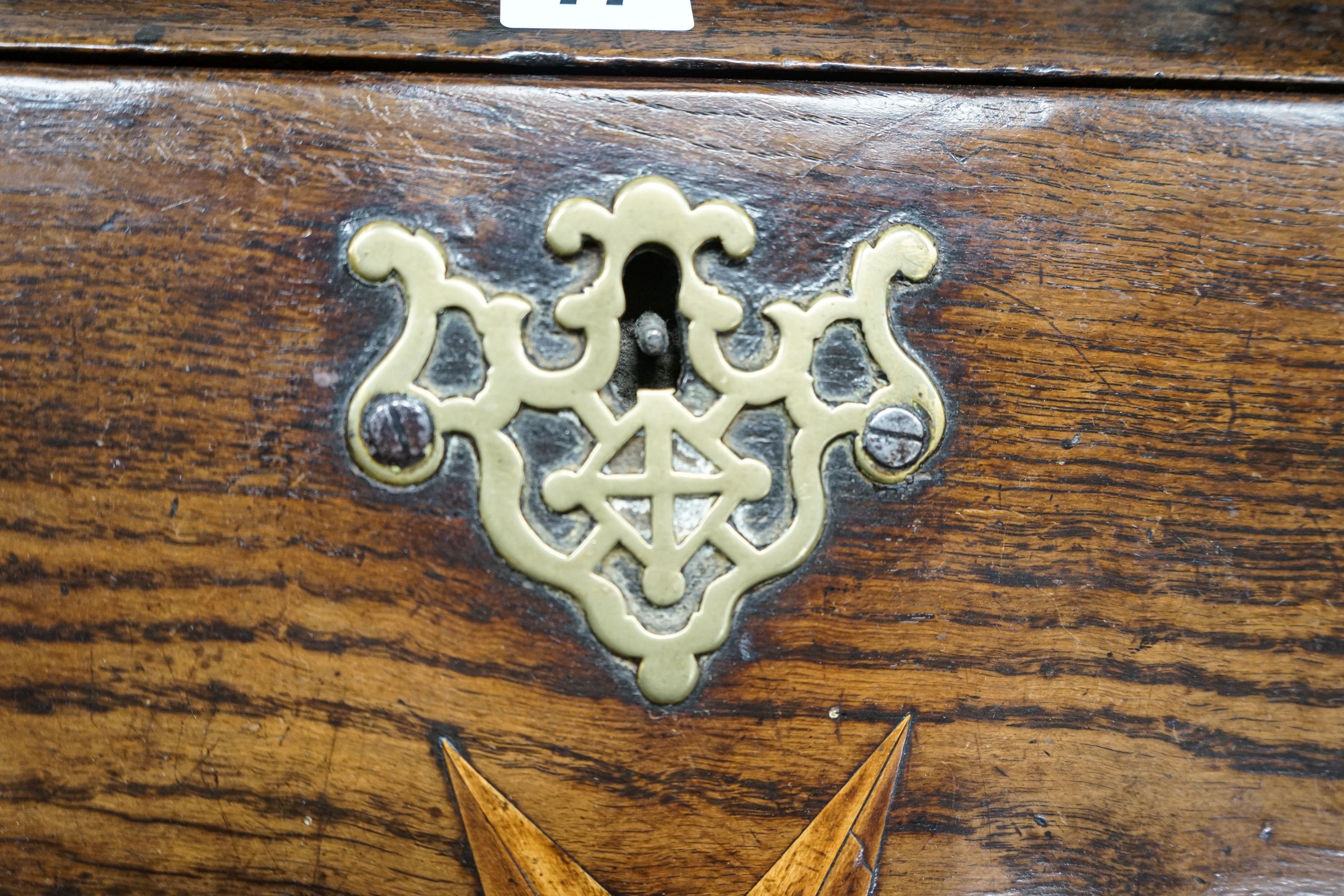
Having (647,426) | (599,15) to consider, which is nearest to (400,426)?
(647,426)

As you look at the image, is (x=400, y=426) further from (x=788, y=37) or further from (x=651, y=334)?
(x=788, y=37)

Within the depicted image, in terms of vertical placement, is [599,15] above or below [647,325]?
above

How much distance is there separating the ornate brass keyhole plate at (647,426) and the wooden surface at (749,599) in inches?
0.7

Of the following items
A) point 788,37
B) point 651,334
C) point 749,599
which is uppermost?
point 788,37

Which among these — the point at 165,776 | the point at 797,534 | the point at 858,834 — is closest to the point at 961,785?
the point at 858,834

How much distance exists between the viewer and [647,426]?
1.73ft

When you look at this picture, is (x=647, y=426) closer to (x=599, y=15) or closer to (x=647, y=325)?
(x=647, y=325)

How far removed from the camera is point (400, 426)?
1.70ft

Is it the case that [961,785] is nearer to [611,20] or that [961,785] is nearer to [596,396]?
[596,396]

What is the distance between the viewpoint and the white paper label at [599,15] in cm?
55

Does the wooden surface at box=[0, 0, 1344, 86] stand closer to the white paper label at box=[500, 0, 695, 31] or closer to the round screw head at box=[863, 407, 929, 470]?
the white paper label at box=[500, 0, 695, 31]

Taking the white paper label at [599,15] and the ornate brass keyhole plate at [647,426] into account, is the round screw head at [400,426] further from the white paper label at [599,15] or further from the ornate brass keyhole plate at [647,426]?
the white paper label at [599,15]

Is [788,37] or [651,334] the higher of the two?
[788,37]

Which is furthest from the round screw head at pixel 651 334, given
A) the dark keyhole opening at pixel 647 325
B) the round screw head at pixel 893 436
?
the round screw head at pixel 893 436
